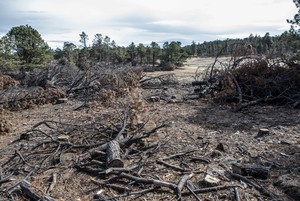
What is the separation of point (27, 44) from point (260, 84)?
13060 mm

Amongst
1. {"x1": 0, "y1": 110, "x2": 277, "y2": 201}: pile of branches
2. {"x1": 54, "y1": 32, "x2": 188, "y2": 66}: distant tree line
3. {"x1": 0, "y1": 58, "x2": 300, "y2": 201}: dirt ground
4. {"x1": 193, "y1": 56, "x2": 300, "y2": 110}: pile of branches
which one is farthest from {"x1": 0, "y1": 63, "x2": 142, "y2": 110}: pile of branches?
{"x1": 54, "y1": 32, "x2": 188, "y2": 66}: distant tree line

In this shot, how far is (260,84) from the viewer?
27.1ft

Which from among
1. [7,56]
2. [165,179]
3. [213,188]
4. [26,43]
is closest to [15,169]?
[165,179]

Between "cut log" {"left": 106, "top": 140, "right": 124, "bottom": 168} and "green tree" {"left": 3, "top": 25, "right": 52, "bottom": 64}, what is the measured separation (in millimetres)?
13812

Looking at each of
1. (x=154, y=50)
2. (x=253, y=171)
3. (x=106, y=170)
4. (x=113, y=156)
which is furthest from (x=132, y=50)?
(x=253, y=171)

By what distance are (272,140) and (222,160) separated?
128 centimetres

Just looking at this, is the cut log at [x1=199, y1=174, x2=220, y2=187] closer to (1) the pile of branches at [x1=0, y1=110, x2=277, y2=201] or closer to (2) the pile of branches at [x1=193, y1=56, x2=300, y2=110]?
(1) the pile of branches at [x1=0, y1=110, x2=277, y2=201]

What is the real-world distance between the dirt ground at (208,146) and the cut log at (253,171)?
0.07 m

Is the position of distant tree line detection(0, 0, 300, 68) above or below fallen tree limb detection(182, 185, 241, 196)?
above

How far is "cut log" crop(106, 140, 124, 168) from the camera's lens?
4.03 meters

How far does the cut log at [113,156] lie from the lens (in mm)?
4031

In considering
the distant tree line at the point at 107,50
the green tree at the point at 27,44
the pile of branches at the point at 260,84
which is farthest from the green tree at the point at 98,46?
the pile of branches at the point at 260,84

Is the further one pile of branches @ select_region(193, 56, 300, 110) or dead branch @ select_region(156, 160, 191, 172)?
pile of branches @ select_region(193, 56, 300, 110)

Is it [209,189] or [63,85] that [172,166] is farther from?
[63,85]
